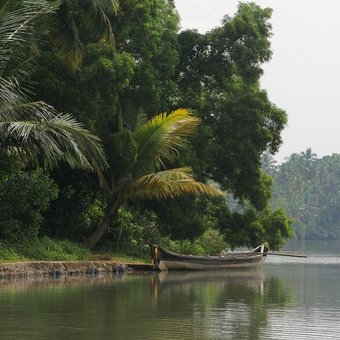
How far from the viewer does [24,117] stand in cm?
1852

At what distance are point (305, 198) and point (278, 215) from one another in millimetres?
75062

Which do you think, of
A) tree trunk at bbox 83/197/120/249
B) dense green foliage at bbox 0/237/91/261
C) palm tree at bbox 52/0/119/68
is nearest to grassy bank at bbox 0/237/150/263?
dense green foliage at bbox 0/237/91/261

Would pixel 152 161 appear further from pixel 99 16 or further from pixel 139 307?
pixel 139 307

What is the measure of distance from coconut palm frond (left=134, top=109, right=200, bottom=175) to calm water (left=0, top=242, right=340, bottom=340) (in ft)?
12.7

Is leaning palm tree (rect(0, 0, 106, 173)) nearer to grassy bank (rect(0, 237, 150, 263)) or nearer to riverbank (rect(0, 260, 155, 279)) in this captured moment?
riverbank (rect(0, 260, 155, 279))

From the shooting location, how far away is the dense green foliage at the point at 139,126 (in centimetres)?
2019

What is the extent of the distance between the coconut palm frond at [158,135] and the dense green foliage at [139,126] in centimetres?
3

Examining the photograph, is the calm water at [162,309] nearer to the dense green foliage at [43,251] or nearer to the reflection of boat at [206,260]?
the dense green foliage at [43,251]

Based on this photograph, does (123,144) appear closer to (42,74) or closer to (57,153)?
(42,74)

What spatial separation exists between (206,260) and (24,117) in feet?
31.2

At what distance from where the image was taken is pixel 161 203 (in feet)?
89.5

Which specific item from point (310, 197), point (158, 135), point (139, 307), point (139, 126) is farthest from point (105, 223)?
point (310, 197)

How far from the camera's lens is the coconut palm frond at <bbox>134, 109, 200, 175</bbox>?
936 inches

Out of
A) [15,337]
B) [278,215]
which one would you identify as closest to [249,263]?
[278,215]
